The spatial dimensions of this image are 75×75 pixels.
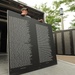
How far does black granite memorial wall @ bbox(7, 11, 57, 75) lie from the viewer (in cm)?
342

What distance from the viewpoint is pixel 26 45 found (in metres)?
3.84

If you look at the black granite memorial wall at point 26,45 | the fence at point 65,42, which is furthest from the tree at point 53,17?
the black granite memorial wall at point 26,45

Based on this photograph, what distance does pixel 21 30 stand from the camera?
3.81 m

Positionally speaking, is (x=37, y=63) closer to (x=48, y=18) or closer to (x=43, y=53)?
(x=43, y=53)

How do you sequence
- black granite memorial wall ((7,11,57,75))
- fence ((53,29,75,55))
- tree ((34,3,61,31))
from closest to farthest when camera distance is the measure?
1. black granite memorial wall ((7,11,57,75))
2. fence ((53,29,75,55))
3. tree ((34,3,61,31))

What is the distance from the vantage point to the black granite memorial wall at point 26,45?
11.2 ft

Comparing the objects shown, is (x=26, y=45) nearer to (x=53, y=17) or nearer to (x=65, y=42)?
(x=65, y=42)

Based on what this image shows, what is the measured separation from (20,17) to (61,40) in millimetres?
6468

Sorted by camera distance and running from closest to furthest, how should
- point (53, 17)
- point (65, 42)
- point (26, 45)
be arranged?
point (26, 45) → point (65, 42) → point (53, 17)

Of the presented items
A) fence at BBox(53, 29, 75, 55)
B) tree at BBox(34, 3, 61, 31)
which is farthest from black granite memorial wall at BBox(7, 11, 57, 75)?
tree at BBox(34, 3, 61, 31)

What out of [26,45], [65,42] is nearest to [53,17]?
[65,42]

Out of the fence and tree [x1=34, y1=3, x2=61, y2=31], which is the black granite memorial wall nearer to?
the fence

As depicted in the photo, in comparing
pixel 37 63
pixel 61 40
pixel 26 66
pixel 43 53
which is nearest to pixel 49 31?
pixel 43 53

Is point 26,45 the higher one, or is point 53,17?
point 53,17
